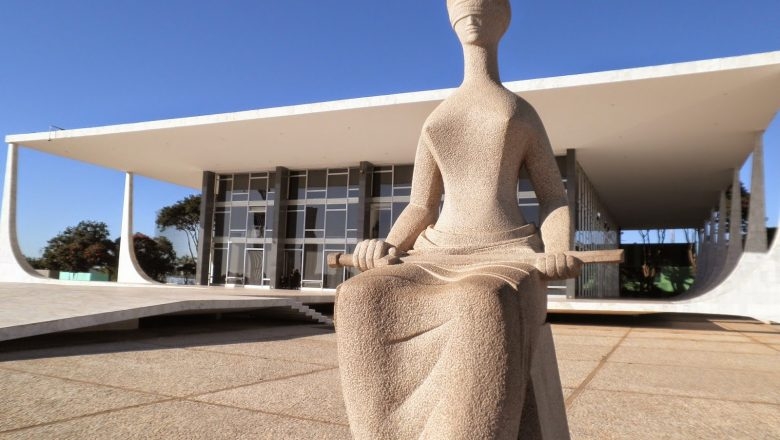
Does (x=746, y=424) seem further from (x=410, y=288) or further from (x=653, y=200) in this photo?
(x=653, y=200)

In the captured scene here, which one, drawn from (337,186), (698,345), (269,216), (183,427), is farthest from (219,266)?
(183,427)

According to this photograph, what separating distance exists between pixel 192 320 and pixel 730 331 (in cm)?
1387

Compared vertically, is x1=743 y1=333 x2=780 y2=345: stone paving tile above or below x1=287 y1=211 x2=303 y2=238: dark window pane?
below

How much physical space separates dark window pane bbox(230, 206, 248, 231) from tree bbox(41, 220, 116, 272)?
20.2 meters

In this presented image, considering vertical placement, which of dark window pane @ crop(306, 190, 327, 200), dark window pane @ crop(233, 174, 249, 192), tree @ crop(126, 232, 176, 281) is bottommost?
tree @ crop(126, 232, 176, 281)

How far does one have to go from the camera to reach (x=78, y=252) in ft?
130

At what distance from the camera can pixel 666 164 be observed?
20.7 metres

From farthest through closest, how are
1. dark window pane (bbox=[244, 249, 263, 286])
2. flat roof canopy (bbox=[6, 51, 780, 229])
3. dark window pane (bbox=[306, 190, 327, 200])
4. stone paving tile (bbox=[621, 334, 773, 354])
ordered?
dark window pane (bbox=[244, 249, 263, 286])
dark window pane (bbox=[306, 190, 327, 200])
flat roof canopy (bbox=[6, 51, 780, 229])
stone paving tile (bbox=[621, 334, 773, 354])

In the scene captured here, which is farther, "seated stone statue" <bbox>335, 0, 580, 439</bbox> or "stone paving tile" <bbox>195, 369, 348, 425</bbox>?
"stone paving tile" <bbox>195, 369, 348, 425</bbox>

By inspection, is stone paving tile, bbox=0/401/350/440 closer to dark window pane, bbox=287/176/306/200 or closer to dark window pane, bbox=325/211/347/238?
dark window pane, bbox=325/211/347/238

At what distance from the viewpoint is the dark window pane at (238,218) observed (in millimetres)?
25094

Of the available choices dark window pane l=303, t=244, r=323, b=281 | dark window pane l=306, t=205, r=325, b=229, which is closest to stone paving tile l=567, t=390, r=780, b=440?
dark window pane l=303, t=244, r=323, b=281

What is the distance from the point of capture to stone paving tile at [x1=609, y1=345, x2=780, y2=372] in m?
8.14

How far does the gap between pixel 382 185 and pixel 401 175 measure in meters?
0.89
